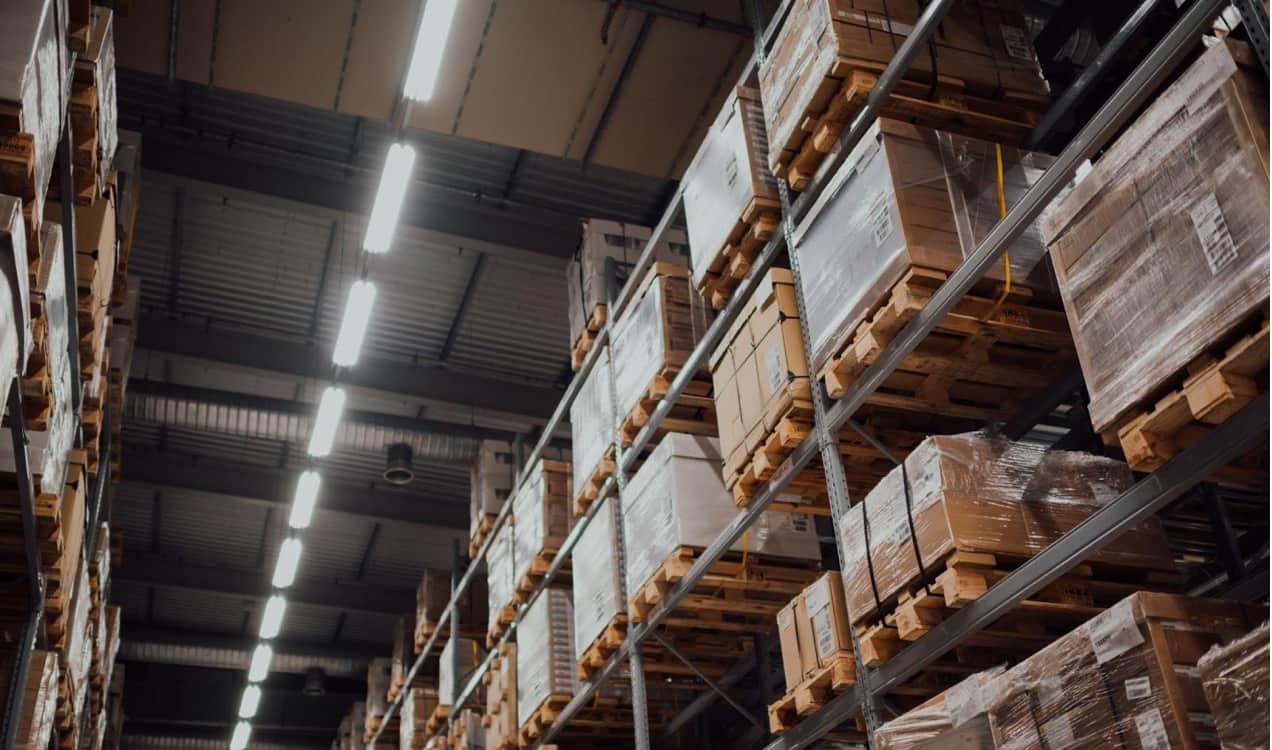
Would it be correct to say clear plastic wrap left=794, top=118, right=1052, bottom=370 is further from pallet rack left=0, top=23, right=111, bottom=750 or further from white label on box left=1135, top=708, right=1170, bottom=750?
pallet rack left=0, top=23, right=111, bottom=750

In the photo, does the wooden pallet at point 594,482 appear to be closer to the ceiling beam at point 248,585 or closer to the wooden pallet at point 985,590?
the wooden pallet at point 985,590

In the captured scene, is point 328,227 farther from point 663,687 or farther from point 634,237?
point 663,687

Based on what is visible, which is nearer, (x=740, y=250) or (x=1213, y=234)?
(x=1213, y=234)

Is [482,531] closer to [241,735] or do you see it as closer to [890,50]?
[890,50]

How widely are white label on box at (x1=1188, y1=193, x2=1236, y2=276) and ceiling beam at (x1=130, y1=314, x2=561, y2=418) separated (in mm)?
10147

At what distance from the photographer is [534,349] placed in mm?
13398

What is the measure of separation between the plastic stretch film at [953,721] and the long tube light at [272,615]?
13.9m

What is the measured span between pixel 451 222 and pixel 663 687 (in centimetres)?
473

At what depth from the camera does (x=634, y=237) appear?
10.1 meters

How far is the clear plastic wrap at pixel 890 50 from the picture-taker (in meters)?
6.06

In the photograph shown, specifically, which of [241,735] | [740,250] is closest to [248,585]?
[241,735]

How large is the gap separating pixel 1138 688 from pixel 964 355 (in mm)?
2054

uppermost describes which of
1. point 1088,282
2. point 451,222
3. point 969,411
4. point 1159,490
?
point 451,222

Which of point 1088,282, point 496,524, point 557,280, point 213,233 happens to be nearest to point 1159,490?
point 1088,282
